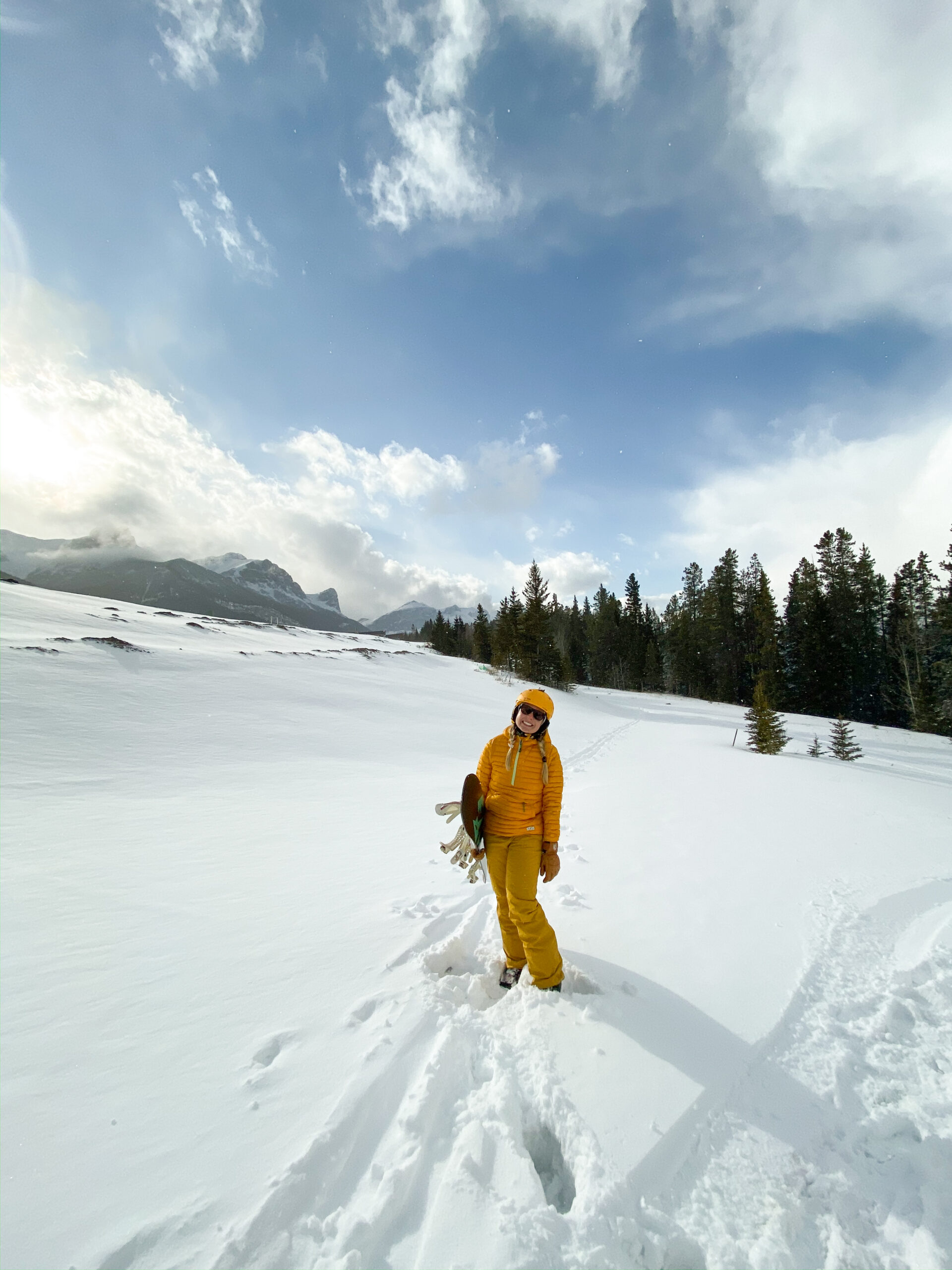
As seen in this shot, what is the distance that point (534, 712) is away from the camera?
3.55 m

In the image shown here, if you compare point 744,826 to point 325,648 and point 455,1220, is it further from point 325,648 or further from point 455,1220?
point 325,648

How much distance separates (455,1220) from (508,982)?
1544mm

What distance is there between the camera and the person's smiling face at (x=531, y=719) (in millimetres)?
3533

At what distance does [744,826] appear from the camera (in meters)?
6.73

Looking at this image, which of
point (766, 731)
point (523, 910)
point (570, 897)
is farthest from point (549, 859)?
point (766, 731)

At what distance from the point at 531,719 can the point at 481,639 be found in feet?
174

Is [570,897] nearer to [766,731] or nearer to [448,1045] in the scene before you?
[448,1045]

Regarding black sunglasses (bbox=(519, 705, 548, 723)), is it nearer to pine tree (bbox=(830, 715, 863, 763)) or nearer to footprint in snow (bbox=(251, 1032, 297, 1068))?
footprint in snow (bbox=(251, 1032, 297, 1068))

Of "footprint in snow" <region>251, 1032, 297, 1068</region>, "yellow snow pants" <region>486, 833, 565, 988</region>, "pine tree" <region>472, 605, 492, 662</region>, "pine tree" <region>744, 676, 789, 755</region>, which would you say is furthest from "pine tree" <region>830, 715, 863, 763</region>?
"pine tree" <region>472, 605, 492, 662</region>

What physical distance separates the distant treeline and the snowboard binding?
29382mm

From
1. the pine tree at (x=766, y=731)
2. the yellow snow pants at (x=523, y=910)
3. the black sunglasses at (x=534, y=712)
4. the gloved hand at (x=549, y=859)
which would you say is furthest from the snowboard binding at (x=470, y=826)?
the pine tree at (x=766, y=731)

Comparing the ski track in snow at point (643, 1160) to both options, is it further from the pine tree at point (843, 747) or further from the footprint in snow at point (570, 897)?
the pine tree at point (843, 747)

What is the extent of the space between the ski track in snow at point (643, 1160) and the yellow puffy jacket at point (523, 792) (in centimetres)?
106

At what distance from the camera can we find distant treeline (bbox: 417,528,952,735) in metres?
30.8
